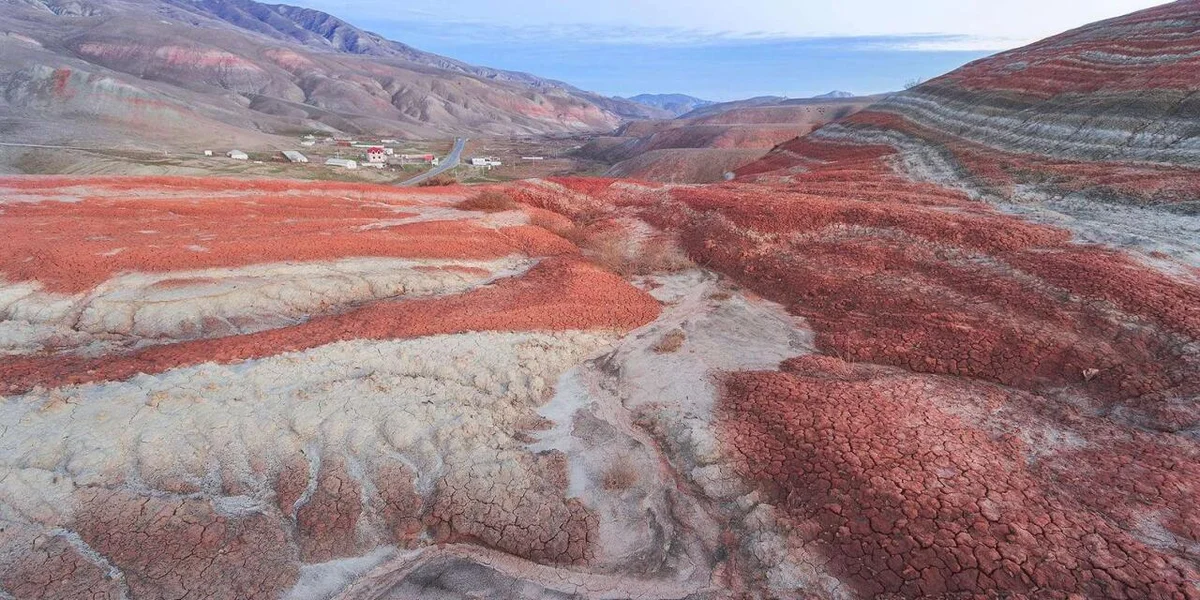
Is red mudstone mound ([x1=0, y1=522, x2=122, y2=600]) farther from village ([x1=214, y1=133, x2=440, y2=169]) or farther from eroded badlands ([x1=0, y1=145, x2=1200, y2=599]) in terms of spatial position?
village ([x1=214, y1=133, x2=440, y2=169])

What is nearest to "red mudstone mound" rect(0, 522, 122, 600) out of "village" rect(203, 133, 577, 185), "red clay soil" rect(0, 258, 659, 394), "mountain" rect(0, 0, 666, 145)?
"red clay soil" rect(0, 258, 659, 394)

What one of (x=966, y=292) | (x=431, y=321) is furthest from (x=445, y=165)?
(x=966, y=292)

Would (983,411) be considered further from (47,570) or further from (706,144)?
(706,144)

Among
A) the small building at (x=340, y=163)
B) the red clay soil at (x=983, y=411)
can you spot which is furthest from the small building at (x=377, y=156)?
the red clay soil at (x=983, y=411)

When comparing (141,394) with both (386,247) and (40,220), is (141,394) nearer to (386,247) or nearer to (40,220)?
(386,247)

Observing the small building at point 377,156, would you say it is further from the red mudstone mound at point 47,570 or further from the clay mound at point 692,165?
the red mudstone mound at point 47,570

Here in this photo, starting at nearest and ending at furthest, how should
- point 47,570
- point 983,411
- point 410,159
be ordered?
point 47,570, point 983,411, point 410,159

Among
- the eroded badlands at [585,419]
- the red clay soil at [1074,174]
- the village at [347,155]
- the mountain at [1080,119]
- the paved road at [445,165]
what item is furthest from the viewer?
the village at [347,155]
